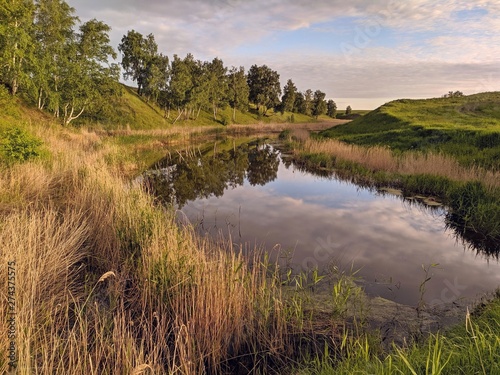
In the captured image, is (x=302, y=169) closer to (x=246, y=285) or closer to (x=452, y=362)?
(x=246, y=285)

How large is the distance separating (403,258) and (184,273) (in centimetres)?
601

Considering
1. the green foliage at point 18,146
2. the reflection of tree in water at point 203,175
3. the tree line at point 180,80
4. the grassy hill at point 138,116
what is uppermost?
the tree line at point 180,80

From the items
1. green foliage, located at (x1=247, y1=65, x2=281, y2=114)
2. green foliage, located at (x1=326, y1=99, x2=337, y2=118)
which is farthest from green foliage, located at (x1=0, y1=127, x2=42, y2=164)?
green foliage, located at (x1=326, y1=99, x2=337, y2=118)

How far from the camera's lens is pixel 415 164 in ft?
56.4

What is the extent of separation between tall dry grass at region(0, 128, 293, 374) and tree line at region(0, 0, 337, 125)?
58.3 ft

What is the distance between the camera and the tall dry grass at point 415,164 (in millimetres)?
13845

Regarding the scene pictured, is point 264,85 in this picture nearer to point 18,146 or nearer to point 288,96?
point 288,96

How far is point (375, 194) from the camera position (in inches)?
599

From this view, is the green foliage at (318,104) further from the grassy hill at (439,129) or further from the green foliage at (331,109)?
the grassy hill at (439,129)

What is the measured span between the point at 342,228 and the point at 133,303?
743 centimetres

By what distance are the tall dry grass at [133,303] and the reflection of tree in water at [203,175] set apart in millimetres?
6197

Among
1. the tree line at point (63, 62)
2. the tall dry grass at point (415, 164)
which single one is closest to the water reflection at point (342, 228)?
the tall dry grass at point (415, 164)

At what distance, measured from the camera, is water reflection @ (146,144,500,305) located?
7043 mm

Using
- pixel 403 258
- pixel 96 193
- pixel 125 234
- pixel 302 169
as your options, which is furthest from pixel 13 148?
pixel 302 169
